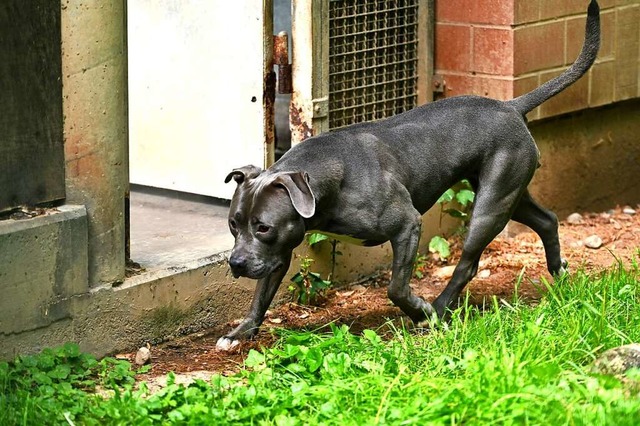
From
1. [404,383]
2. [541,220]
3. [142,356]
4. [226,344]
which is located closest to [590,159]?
[541,220]

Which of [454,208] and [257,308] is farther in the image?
[454,208]

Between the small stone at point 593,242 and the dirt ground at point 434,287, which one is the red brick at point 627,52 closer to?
the dirt ground at point 434,287

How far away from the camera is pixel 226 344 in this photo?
6.74 m

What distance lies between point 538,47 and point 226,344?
327 centimetres

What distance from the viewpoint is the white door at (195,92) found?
7.79 metres

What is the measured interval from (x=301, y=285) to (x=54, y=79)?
220 cm

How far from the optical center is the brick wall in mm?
8352

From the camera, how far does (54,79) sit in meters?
6.24

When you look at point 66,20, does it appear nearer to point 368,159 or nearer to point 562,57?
point 368,159

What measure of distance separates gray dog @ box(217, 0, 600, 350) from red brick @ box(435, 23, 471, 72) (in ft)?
4.21

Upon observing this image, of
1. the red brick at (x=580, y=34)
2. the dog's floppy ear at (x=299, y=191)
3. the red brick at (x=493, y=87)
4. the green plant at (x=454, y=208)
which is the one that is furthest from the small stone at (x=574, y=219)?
the dog's floppy ear at (x=299, y=191)

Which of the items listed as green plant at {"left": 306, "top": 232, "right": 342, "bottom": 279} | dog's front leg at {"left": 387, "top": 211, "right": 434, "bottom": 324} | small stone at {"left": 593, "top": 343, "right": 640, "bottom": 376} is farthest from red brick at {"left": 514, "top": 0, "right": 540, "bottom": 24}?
small stone at {"left": 593, "top": 343, "right": 640, "bottom": 376}

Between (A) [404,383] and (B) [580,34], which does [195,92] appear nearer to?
(B) [580,34]

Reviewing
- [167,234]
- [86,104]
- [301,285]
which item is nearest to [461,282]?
[301,285]
